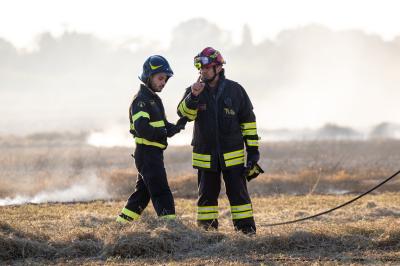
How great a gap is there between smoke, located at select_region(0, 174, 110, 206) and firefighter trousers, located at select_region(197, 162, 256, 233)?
Result: 254 inches

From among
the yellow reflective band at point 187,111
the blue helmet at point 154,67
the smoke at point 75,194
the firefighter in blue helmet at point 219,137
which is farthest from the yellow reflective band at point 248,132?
the smoke at point 75,194

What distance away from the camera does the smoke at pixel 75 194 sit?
14.4 metres

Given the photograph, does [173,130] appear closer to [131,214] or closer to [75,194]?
[131,214]

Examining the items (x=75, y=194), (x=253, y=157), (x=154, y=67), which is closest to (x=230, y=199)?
(x=253, y=157)

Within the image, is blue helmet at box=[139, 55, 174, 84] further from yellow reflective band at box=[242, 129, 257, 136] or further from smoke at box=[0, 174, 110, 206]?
smoke at box=[0, 174, 110, 206]

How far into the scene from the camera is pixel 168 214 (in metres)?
7.85

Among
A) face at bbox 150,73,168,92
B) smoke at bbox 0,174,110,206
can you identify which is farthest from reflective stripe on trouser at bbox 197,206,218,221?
smoke at bbox 0,174,110,206

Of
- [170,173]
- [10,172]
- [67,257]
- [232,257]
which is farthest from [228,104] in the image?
[10,172]

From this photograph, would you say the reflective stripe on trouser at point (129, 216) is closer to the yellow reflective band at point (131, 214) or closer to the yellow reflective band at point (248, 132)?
the yellow reflective band at point (131, 214)

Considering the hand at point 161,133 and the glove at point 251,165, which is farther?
the glove at point 251,165

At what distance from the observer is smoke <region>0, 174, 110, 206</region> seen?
47.4ft

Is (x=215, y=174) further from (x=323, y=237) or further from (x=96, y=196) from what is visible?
(x=96, y=196)

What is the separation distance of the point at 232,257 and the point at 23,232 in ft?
7.95

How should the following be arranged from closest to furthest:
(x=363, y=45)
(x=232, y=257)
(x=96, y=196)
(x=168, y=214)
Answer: (x=232, y=257)
(x=168, y=214)
(x=96, y=196)
(x=363, y=45)
